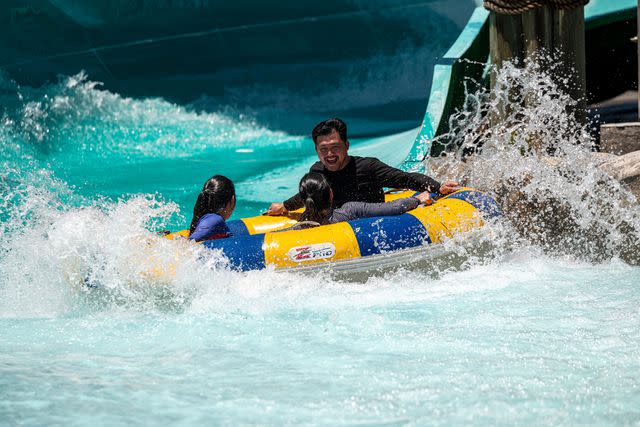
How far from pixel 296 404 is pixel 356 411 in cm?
20

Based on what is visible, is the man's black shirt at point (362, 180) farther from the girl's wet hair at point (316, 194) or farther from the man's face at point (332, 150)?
the girl's wet hair at point (316, 194)

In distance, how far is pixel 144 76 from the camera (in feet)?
33.1

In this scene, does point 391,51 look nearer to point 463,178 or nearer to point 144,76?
point 144,76

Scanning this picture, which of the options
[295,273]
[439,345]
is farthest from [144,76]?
[439,345]

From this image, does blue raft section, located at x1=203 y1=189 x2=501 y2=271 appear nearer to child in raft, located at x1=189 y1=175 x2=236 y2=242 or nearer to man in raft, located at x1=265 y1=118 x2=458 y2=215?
child in raft, located at x1=189 y1=175 x2=236 y2=242

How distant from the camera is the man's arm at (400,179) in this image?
14.8ft

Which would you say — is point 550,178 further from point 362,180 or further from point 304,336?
point 304,336

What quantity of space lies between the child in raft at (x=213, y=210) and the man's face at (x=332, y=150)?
601 mm

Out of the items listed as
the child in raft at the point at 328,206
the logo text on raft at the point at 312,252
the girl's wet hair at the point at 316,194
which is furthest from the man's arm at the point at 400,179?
the logo text on raft at the point at 312,252

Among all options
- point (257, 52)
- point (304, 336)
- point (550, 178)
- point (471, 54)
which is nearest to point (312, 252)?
point (304, 336)

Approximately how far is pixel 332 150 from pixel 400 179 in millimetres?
414

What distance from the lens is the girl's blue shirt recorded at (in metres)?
4.02

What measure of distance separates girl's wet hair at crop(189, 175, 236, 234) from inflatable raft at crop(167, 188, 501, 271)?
22 centimetres

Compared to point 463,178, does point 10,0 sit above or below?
above
